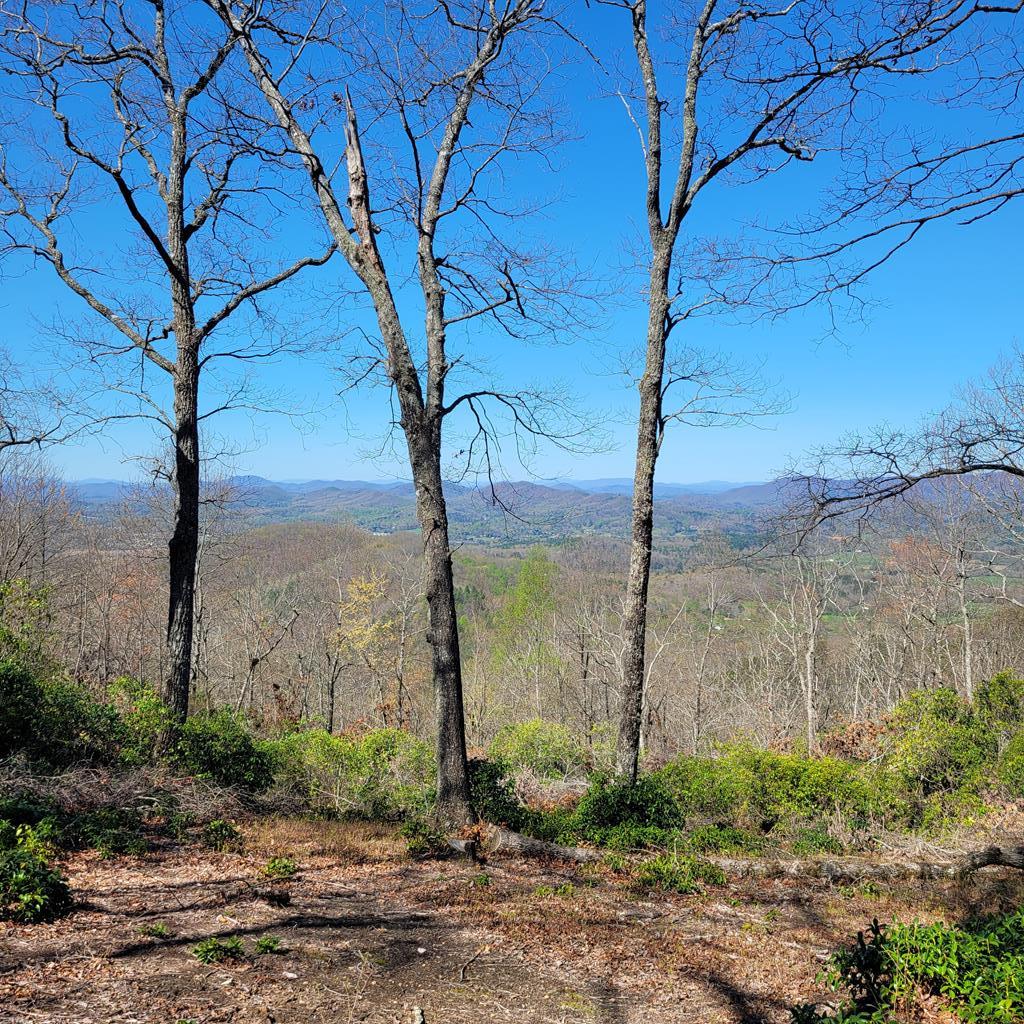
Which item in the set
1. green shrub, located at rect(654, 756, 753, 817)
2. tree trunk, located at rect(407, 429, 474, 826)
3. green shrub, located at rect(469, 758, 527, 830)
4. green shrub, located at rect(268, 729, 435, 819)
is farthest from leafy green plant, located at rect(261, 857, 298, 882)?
green shrub, located at rect(654, 756, 753, 817)

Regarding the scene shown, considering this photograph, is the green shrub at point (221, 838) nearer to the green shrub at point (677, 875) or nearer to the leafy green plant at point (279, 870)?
the leafy green plant at point (279, 870)

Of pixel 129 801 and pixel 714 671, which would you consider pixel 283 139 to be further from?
pixel 714 671

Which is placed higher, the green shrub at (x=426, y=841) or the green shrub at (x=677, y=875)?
the green shrub at (x=426, y=841)

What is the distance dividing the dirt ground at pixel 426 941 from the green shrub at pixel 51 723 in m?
2.40

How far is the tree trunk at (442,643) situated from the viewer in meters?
6.59

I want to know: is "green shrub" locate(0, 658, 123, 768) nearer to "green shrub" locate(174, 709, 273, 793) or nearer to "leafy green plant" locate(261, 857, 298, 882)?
"green shrub" locate(174, 709, 273, 793)

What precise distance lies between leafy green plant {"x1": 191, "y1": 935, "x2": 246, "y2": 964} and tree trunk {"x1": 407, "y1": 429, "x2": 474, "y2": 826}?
289cm

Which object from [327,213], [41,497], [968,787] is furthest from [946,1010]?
[41,497]

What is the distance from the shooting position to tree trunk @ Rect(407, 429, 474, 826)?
659cm

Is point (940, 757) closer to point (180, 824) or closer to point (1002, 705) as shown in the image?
point (1002, 705)

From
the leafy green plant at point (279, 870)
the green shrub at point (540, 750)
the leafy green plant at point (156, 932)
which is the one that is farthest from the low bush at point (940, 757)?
the leafy green plant at point (156, 932)

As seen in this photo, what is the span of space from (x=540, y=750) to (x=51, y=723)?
9997 millimetres

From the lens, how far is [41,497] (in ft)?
79.2

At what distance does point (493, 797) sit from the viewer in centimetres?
759
